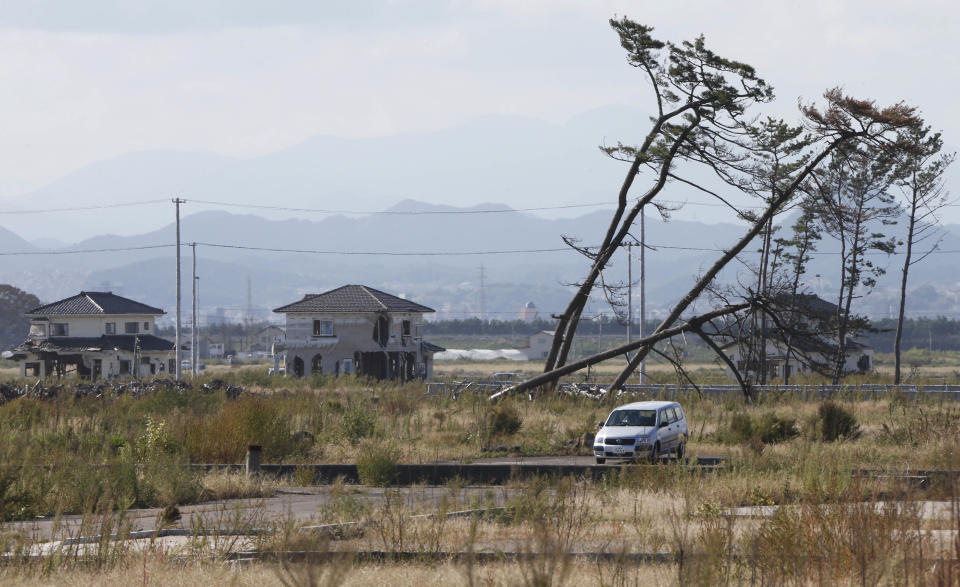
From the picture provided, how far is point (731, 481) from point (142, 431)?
14654 mm

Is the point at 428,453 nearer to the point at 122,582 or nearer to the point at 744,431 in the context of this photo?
the point at 744,431

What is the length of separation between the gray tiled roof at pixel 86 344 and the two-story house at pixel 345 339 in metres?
13.5

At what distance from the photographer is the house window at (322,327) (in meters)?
77.7

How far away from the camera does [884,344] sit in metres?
182

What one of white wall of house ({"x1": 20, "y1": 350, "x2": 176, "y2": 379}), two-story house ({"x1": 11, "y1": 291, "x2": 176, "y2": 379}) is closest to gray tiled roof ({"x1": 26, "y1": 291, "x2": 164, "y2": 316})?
two-story house ({"x1": 11, "y1": 291, "x2": 176, "y2": 379})

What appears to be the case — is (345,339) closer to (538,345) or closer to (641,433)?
(641,433)

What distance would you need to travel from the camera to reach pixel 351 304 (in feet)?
254

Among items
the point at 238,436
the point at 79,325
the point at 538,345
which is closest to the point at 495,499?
the point at 238,436

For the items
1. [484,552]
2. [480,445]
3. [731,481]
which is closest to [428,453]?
[480,445]

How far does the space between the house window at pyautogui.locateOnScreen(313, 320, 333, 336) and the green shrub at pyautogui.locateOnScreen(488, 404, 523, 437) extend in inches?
1958

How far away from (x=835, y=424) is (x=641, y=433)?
610 centimetres

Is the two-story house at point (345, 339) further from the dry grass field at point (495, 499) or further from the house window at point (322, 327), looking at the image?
the dry grass field at point (495, 499)

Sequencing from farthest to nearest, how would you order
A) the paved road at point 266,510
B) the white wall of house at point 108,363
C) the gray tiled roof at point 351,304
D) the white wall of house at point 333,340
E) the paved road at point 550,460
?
the white wall of house at point 108,363
the white wall of house at point 333,340
the gray tiled roof at point 351,304
the paved road at point 550,460
the paved road at point 266,510

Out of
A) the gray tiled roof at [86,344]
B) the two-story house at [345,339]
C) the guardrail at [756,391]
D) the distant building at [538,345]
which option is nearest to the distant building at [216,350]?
the distant building at [538,345]
